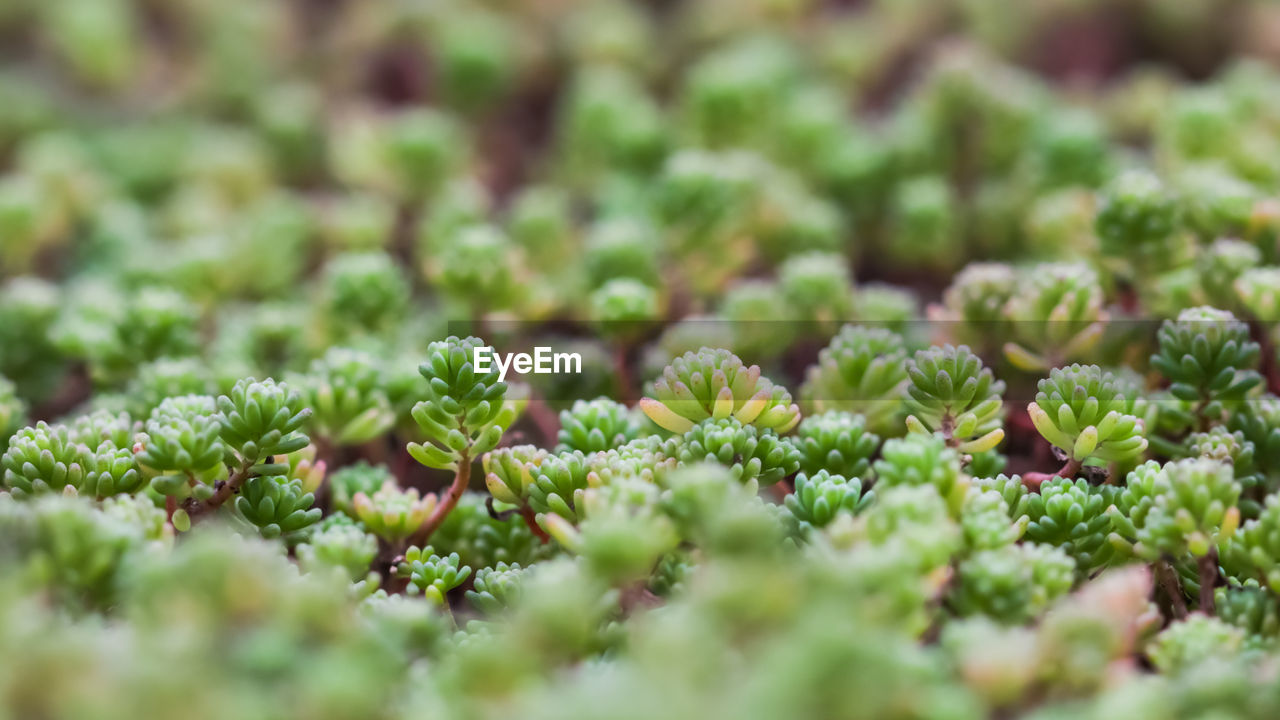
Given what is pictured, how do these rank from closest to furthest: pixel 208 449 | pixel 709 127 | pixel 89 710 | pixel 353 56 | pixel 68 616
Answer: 1. pixel 89 710
2. pixel 68 616
3. pixel 208 449
4. pixel 709 127
5. pixel 353 56

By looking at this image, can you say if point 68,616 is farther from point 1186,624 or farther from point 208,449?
point 1186,624

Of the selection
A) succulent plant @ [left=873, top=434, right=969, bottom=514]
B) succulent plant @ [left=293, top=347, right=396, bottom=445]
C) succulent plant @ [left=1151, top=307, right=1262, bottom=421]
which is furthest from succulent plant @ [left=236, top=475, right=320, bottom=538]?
succulent plant @ [left=1151, top=307, right=1262, bottom=421]

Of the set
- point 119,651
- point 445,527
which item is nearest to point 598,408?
point 445,527

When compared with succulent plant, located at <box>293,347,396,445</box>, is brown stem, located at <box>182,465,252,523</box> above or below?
below

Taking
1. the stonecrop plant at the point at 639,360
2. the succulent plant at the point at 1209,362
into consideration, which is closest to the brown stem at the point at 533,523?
the stonecrop plant at the point at 639,360

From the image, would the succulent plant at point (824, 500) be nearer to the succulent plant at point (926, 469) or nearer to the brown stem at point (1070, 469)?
the succulent plant at point (926, 469)

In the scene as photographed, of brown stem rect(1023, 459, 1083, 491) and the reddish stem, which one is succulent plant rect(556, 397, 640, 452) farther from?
brown stem rect(1023, 459, 1083, 491)

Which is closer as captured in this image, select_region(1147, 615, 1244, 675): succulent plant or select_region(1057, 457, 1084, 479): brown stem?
select_region(1147, 615, 1244, 675): succulent plant
